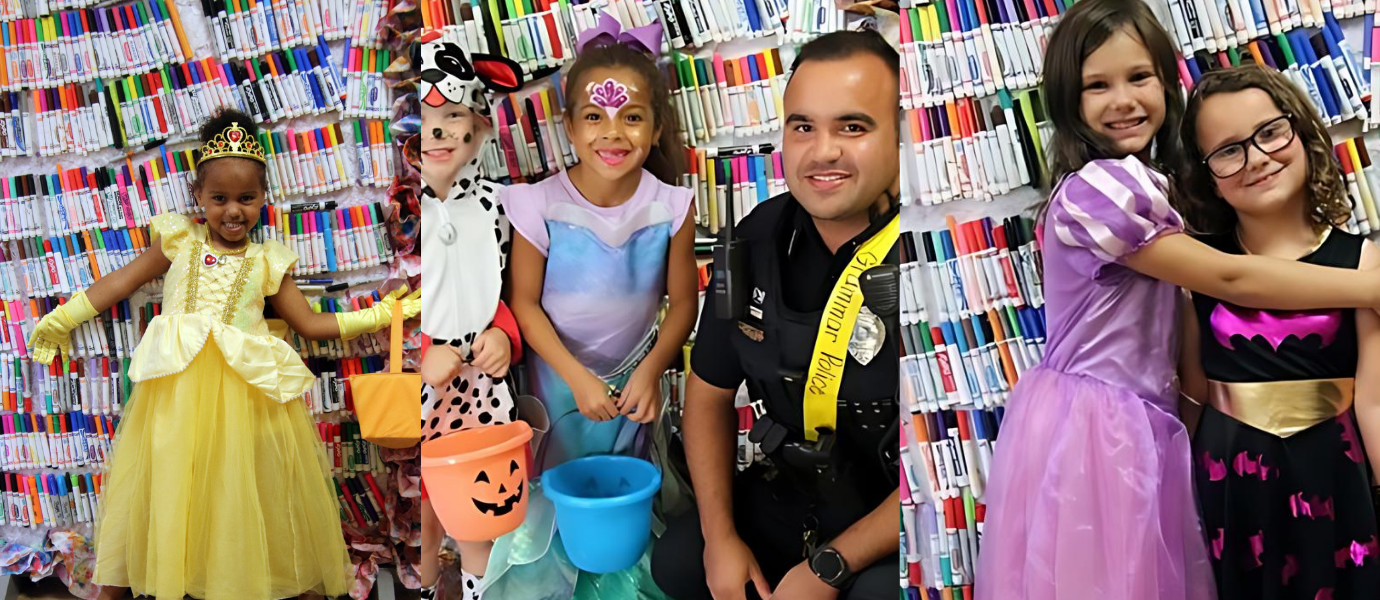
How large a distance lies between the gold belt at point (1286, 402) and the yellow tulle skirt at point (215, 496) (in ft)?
6.84

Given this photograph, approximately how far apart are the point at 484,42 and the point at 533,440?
2.18ft

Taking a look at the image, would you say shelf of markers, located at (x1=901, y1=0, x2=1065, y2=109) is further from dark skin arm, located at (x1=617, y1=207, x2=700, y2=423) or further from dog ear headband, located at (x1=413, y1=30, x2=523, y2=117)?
dog ear headband, located at (x1=413, y1=30, x2=523, y2=117)

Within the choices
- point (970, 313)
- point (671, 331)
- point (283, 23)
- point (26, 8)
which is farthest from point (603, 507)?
point (26, 8)

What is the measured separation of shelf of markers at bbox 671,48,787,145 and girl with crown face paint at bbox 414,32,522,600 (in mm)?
287

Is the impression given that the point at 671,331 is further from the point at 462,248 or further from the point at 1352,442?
the point at 1352,442

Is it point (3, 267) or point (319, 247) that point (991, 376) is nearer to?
point (319, 247)

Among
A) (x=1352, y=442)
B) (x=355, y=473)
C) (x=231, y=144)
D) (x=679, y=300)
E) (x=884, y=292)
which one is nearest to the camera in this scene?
(x=1352, y=442)

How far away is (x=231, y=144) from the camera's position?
2.30 meters

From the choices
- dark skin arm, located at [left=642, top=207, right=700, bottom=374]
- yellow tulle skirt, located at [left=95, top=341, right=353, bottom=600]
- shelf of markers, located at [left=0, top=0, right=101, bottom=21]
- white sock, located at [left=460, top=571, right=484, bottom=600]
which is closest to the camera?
dark skin arm, located at [left=642, top=207, right=700, bottom=374]

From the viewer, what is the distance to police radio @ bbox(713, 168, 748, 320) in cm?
140

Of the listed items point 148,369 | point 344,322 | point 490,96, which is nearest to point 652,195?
point 490,96

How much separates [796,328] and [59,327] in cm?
213

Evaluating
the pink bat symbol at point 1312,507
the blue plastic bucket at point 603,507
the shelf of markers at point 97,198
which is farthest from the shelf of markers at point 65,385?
the pink bat symbol at point 1312,507

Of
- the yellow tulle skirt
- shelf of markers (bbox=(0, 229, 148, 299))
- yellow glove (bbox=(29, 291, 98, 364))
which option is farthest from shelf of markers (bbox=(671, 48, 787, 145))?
yellow glove (bbox=(29, 291, 98, 364))
